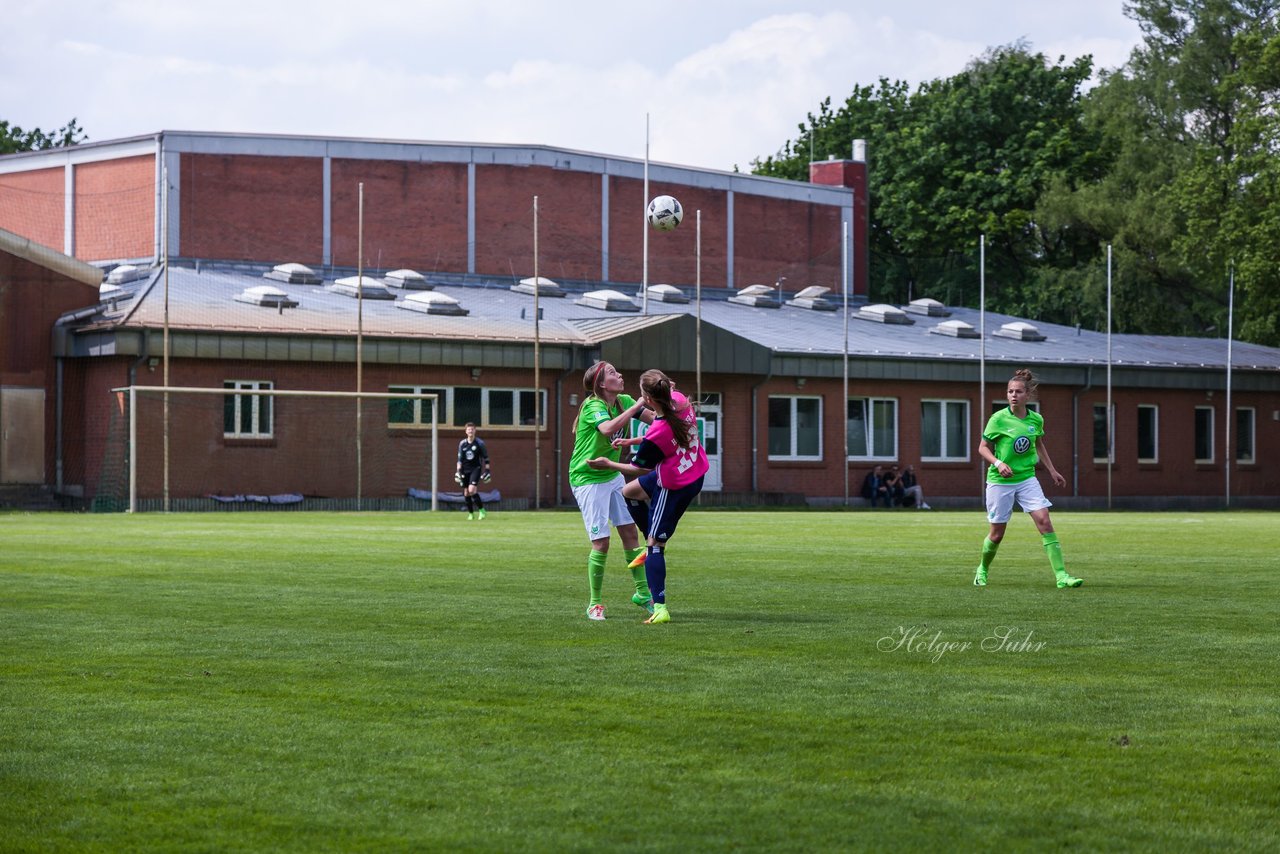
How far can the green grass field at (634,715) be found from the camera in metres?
5.86

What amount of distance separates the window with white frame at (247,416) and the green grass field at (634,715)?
1030 inches

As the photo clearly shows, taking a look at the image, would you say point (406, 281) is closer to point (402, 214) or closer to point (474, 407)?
point (402, 214)

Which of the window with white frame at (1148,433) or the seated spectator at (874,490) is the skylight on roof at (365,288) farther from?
the window with white frame at (1148,433)

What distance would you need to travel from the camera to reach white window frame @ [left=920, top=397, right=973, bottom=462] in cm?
5188

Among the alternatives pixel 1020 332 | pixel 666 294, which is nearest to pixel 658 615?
pixel 666 294

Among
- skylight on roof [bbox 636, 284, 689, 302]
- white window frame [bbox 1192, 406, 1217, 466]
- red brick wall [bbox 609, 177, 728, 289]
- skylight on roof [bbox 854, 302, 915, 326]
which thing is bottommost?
white window frame [bbox 1192, 406, 1217, 466]

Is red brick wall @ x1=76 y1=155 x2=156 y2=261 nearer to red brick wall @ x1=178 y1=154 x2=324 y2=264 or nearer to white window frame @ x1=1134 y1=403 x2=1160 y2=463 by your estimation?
red brick wall @ x1=178 y1=154 x2=324 y2=264

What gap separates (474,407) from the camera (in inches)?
1805

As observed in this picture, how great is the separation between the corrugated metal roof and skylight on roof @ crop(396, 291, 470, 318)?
9.8 inches

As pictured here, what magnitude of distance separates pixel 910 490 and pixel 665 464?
3729 centimetres

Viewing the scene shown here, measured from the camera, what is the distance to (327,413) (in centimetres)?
4309

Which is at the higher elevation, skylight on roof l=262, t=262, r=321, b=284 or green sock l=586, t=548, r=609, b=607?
skylight on roof l=262, t=262, r=321, b=284

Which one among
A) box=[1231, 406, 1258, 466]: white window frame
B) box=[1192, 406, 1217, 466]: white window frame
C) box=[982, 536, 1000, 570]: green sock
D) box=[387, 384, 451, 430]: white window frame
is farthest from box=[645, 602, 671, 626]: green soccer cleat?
box=[1231, 406, 1258, 466]: white window frame

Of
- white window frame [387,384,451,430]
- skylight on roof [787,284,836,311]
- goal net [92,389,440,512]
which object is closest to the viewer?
goal net [92,389,440,512]
